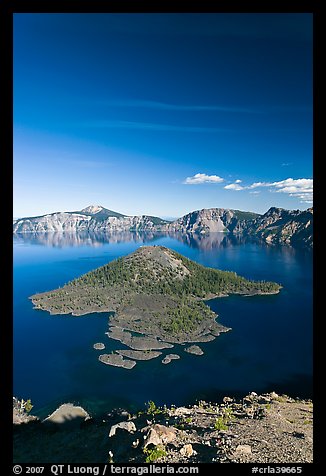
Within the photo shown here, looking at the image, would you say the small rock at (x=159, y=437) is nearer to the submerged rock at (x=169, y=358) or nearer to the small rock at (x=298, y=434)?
the small rock at (x=298, y=434)

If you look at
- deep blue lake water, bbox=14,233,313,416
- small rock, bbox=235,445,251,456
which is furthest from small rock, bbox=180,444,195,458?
deep blue lake water, bbox=14,233,313,416

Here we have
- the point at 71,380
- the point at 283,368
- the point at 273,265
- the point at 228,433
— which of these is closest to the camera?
the point at 228,433

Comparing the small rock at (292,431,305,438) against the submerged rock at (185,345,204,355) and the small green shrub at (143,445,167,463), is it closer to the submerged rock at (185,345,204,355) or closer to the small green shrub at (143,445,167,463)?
the small green shrub at (143,445,167,463)


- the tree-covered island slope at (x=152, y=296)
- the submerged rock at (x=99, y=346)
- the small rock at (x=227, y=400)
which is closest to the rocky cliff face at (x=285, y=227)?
the tree-covered island slope at (x=152, y=296)

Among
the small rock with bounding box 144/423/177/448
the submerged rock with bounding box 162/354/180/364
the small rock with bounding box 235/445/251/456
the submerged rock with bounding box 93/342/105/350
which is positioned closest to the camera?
the small rock with bounding box 235/445/251/456

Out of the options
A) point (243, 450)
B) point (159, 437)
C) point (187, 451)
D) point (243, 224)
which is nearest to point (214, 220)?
point (243, 224)
